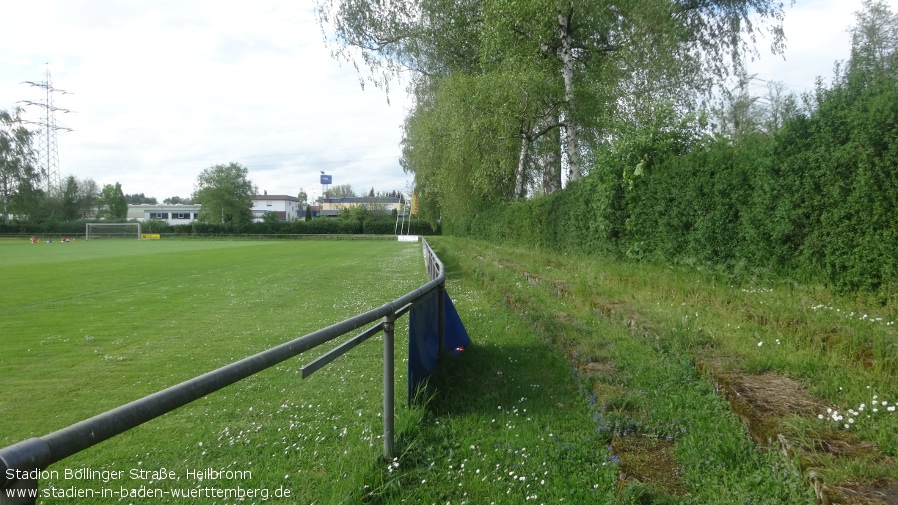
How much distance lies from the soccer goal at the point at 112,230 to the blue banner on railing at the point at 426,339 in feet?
256

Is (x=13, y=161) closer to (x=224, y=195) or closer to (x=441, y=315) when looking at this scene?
(x=224, y=195)

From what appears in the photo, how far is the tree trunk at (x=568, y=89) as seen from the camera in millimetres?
16250

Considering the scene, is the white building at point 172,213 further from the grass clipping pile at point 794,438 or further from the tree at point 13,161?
the grass clipping pile at point 794,438

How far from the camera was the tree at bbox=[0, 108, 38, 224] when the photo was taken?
7706 cm

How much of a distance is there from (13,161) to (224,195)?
2977cm

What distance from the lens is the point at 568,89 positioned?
53.3 feet

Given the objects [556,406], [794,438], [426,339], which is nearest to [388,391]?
[426,339]

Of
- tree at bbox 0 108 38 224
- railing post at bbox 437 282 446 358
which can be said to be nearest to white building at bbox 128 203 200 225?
tree at bbox 0 108 38 224

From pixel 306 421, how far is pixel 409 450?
1.13 metres

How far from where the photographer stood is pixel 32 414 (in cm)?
490

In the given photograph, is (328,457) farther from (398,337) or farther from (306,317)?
(306,317)

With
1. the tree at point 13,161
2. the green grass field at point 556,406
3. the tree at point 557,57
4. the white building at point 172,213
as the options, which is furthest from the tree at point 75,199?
→ the green grass field at point 556,406

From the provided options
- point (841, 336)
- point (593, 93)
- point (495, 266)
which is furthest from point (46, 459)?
point (593, 93)

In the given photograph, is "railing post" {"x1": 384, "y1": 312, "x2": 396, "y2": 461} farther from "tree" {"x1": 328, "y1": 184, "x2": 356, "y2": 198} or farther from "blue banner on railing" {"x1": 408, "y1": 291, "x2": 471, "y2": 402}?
"tree" {"x1": 328, "y1": 184, "x2": 356, "y2": 198}
